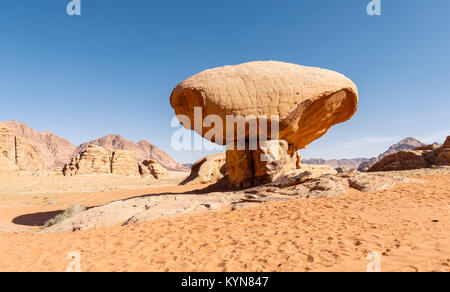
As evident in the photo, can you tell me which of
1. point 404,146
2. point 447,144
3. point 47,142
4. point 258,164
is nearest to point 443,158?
point 447,144

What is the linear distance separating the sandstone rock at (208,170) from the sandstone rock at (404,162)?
1370 centimetres

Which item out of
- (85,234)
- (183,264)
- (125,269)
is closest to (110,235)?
(85,234)

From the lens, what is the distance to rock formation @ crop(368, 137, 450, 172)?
16.5m

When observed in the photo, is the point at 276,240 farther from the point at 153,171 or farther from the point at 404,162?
the point at 153,171

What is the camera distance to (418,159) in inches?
700

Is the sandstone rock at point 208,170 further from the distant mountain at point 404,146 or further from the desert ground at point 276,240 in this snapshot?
the distant mountain at point 404,146

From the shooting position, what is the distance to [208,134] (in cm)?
995

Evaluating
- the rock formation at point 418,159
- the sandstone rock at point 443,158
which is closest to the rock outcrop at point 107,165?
the rock formation at point 418,159

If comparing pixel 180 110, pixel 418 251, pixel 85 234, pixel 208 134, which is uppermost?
pixel 180 110

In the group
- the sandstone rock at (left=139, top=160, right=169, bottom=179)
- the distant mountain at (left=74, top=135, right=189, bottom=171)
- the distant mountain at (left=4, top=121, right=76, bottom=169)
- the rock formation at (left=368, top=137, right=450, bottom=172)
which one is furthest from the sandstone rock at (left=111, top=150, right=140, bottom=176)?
the distant mountain at (left=4, top=121, right=76, bottom=169)
